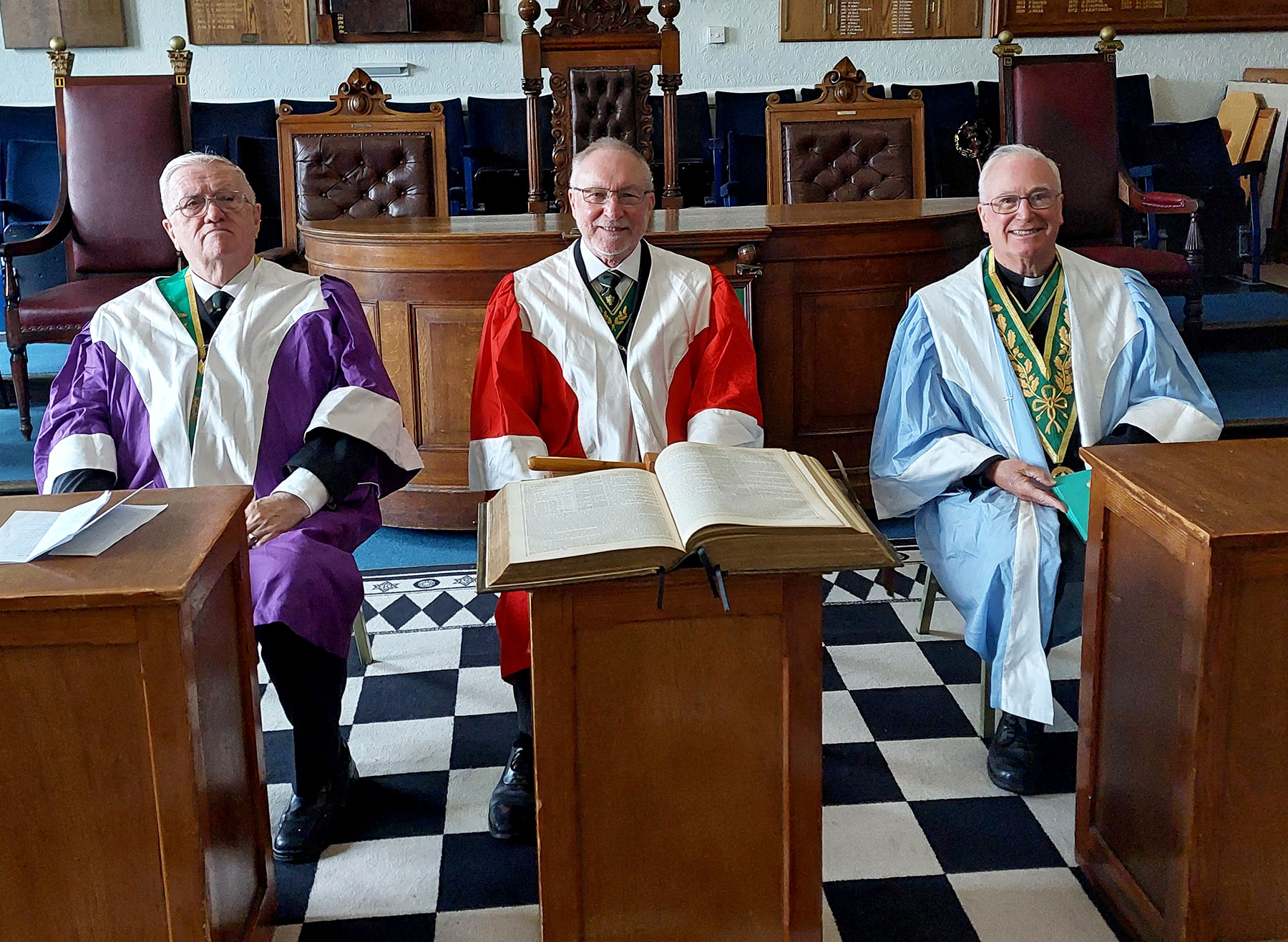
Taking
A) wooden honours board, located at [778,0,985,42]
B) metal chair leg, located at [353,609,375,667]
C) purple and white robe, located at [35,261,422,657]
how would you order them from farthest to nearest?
wooden honours board, located at [778,0,985,42]
metal chair leg, located at [353,609,375,667]
purple and white robe, located at [35,261,422,657]

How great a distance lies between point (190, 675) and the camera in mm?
1571

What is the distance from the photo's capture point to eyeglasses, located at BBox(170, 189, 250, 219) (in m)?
2.38

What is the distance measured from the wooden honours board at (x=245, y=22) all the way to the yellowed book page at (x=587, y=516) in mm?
6678

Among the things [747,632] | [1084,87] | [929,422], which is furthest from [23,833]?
[1084,87]

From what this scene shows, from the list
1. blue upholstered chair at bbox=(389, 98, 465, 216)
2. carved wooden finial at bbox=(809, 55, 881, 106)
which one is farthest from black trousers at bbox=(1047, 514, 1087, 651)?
blue upholstered chair at bbox=(389, 98, 465, 216)

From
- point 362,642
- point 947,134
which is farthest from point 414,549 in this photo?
point 947,134

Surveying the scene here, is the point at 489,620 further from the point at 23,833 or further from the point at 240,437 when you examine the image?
the point at 23,833

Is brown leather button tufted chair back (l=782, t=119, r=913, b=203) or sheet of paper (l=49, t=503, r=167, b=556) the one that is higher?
brown leather button tufted chair back (l=782, t=119, r=913, b=203)

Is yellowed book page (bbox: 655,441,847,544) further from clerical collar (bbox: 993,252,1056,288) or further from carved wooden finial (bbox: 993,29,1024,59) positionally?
carved wooden finial (bbox: 993,29,1024,59)

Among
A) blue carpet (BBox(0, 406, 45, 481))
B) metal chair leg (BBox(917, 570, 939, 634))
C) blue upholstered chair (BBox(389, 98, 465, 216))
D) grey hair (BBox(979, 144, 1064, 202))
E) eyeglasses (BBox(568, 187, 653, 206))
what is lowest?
metal chair leg (BBox(917, 570, 939, 634))

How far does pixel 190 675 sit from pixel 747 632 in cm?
71

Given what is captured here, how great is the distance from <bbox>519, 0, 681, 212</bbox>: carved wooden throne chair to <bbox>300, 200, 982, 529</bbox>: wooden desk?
96 centimetres

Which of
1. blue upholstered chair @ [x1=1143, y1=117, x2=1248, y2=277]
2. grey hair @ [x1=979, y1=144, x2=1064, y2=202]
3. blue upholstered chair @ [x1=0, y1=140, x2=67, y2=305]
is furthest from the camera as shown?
blue upholstered chair @ [x1=1143, y1=117, x2=1248, y2=277]

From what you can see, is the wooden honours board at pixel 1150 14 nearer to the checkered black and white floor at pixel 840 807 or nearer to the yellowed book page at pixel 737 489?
the checkered black and white floor at pixel 840 807
